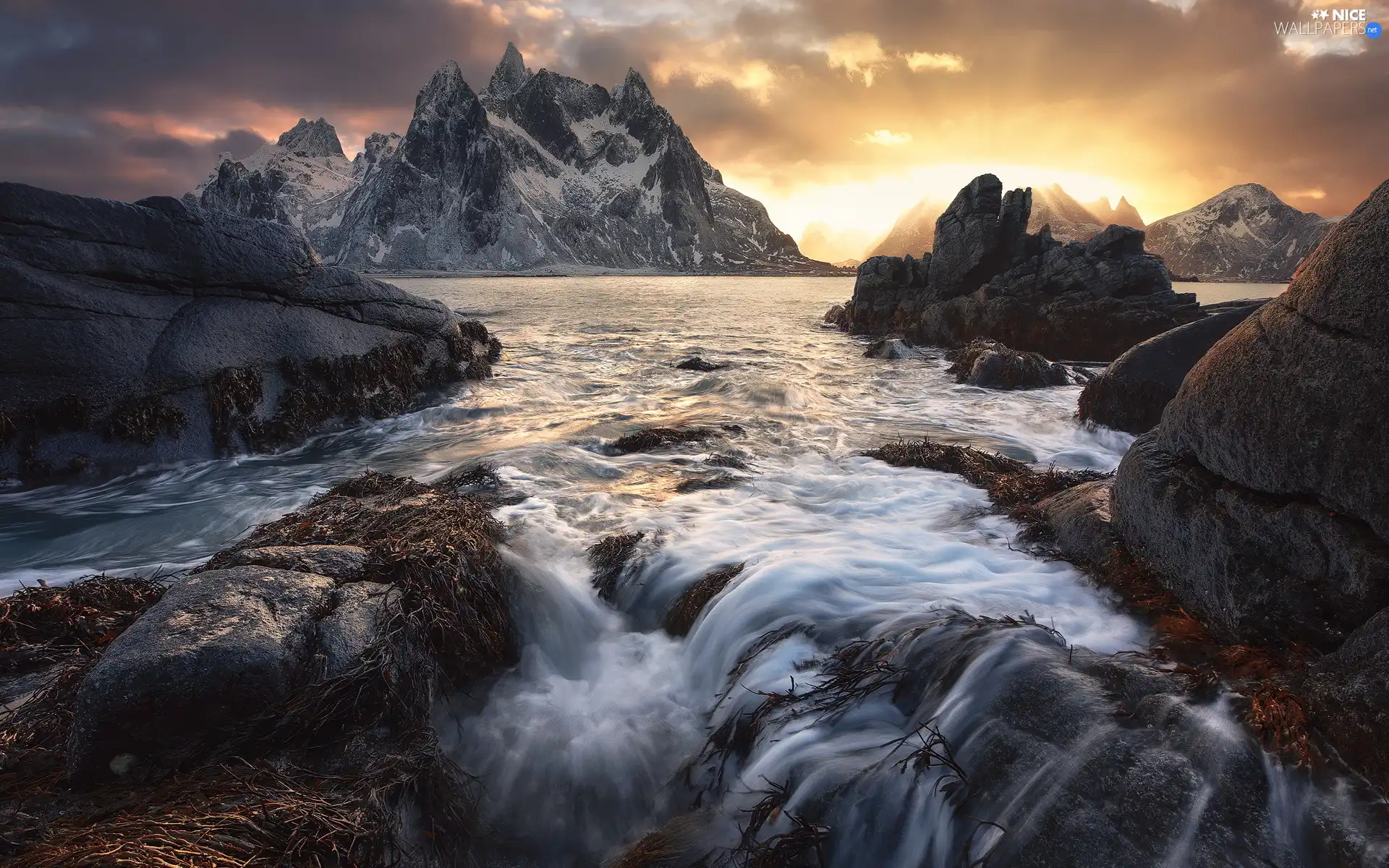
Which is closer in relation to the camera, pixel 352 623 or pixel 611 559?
pixel 352 623

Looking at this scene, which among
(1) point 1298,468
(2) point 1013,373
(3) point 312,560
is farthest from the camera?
(2) point 1013,373

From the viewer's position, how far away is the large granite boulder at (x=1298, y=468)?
10.8 feet

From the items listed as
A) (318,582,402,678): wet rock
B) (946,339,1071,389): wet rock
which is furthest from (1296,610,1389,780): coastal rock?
(946,339,1071,389): wet rock

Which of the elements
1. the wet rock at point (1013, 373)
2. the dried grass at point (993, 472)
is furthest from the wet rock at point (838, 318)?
the dried grass at point (993, 472)

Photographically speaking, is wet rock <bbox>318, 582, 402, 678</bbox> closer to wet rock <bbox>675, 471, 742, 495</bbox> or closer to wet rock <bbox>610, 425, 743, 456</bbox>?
wet rock <bbox>675, 471, 742, 495</bbox>

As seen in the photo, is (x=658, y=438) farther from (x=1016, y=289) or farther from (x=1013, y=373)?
(x=1016, y=289)

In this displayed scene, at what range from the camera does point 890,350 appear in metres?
23.4

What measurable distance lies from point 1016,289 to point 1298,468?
2635 centimetres

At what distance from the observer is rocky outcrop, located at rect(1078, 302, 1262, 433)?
11055 millimetres

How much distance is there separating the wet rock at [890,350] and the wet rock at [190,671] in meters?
21.9

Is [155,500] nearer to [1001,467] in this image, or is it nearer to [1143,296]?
[1001,467]

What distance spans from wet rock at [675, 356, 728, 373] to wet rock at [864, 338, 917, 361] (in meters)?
7.52

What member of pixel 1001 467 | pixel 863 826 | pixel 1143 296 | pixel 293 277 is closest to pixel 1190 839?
pixel 863 826

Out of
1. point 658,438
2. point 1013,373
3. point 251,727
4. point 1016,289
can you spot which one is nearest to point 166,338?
point 658,438
